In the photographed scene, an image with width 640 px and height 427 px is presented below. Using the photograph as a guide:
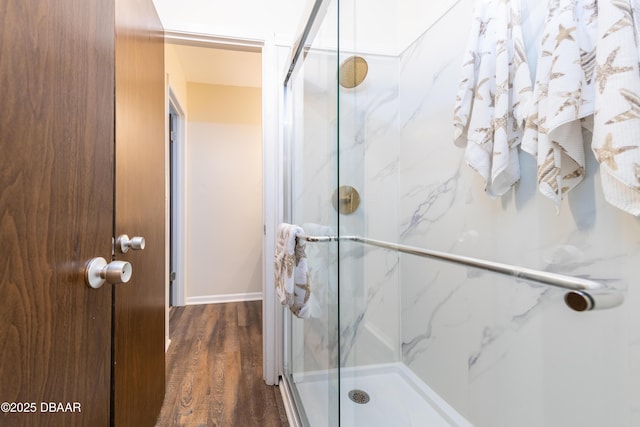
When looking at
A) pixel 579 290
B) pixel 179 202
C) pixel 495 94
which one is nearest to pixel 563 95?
pixel 495 94

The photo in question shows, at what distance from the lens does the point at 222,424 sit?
4.56ft

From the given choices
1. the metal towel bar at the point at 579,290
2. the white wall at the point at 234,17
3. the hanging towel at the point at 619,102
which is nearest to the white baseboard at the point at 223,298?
the white wall at the point at 234,17

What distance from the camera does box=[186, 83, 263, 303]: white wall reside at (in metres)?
3.13

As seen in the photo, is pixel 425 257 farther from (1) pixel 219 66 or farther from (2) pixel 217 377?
(1) pixel 219 66

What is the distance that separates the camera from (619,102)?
58 cm

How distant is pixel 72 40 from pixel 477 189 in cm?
133

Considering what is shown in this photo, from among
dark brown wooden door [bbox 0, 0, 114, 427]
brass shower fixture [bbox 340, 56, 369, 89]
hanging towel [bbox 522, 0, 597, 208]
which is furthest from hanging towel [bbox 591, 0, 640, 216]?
dark brown wooden door [bbox 0, 0, 114, 427]

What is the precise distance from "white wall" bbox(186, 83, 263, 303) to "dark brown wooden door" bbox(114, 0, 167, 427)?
1633 mm

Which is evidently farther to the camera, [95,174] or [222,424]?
[222,424]

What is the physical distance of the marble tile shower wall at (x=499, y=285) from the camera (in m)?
0.76

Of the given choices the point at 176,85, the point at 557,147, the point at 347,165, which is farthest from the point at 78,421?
the point at 176,85

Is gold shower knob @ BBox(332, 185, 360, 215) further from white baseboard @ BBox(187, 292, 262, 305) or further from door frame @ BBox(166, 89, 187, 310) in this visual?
white baseboard @ BBox(187, 292, 262, 305)

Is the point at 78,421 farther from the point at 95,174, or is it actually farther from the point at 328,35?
the point at 328,35

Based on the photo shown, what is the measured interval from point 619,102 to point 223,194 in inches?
122
